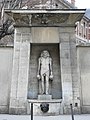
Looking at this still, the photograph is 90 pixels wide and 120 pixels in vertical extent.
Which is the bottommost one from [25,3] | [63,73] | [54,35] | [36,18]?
[63,73]

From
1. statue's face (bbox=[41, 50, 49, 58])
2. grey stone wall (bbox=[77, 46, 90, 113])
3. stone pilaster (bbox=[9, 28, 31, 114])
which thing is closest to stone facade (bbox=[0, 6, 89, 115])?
stone pilaster (bbox=[9, 28, 31, 114])

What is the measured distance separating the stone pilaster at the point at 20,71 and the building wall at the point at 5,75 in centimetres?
49

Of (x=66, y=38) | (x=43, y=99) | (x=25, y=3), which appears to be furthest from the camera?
(x=25, y=3)

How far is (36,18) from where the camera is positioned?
11.6 metres

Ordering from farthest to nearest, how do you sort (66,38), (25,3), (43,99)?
(25,3), (66,38), (43,99)

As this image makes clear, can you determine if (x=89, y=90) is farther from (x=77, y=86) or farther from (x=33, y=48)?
(x=33, y=48)

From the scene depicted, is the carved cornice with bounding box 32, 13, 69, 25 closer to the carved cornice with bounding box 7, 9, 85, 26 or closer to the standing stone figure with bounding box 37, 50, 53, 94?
the carved cornice with bounding box 7, 9, 85, 26

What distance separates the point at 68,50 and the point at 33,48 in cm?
192

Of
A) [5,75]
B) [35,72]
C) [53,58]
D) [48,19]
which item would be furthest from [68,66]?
[5,75]

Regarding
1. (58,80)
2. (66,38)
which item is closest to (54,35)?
(66,38)

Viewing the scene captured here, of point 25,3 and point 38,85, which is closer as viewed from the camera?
point 38,85

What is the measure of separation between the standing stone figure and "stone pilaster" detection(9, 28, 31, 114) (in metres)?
0.63

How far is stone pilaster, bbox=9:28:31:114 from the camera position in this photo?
426 inches

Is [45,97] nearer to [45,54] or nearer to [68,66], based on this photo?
[68,66]
